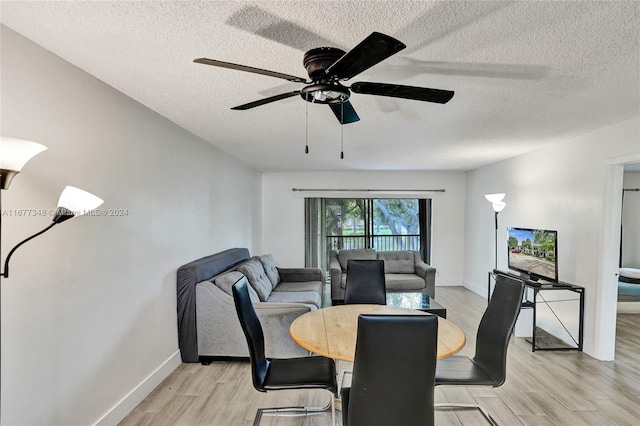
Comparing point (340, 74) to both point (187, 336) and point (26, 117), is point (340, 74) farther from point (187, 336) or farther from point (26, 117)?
point (187, 336)

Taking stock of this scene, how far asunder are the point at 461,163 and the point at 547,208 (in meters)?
1.63

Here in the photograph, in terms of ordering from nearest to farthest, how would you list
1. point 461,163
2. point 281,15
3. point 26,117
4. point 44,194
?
point 281,15 → point 26,117 → point 44,194 → point 461,163

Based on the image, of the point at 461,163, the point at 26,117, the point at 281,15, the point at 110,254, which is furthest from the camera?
the point at 461,163

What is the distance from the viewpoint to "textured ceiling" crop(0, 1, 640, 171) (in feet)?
4.59

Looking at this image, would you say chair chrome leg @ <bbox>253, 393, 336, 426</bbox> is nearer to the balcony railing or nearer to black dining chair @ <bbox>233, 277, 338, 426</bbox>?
black dining chair @ <bbox>233, 277, 338, 426</bbox>

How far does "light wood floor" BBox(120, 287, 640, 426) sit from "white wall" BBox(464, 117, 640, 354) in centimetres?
49

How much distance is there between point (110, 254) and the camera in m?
2.20

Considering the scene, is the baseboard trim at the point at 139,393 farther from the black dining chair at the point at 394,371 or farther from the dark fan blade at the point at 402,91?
the dark fan blade at the point at 402,91

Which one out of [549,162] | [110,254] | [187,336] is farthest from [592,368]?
[110,254]

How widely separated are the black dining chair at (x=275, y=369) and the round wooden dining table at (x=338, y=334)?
24 cm

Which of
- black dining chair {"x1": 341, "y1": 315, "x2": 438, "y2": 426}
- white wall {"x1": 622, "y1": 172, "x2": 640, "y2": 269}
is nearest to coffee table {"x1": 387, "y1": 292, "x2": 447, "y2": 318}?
black dining chair {"x1": 341, "y1": 315, "x2": 438, "y2": 426}

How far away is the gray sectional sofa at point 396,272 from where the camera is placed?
5.13 metres

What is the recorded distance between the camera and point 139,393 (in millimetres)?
2482

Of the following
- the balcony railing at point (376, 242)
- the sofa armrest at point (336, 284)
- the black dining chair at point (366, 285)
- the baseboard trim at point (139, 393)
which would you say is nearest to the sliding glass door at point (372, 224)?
the balcony railing at point (376, 242)
